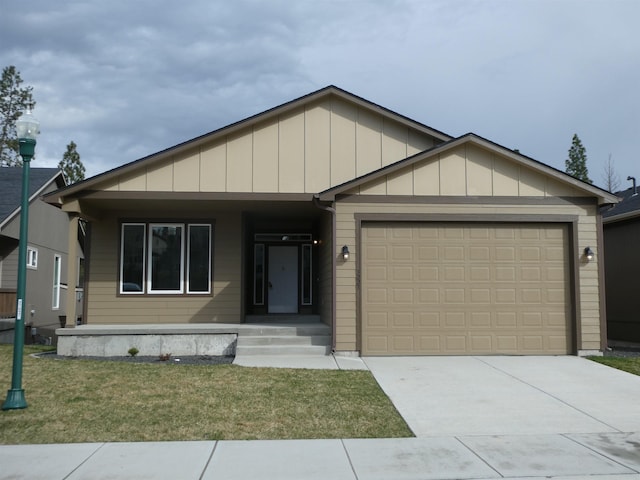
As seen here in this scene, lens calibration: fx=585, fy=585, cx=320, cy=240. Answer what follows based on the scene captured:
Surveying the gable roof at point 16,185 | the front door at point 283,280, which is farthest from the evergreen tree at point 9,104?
the front door at point 283,280

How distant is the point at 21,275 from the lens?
7.52m

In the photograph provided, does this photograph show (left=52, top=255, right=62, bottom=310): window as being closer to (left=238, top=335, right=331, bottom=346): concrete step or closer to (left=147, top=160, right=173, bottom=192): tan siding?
(left=147, top=160, right=173, bottom=192): tan siding

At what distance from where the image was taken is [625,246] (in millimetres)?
15500

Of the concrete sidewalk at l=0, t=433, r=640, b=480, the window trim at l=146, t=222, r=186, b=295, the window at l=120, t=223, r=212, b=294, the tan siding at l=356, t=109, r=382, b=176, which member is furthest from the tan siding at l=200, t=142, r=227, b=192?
the concrete sidewalk at l=0, t=433, r=640, b=480

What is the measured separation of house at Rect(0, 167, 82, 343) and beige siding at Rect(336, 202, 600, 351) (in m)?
10.9

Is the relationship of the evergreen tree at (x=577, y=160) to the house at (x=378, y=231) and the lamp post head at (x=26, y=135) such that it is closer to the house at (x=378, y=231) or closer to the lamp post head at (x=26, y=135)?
the house at (x=378, y=231)

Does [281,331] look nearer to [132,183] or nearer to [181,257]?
[181,257]

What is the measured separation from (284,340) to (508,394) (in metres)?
4.85

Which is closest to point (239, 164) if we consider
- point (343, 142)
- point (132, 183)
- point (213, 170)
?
point (213, 170)

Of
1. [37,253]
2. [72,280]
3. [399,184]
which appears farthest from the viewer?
[37,253]

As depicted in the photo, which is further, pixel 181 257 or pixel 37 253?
pixel 37 253

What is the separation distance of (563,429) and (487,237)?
540cm

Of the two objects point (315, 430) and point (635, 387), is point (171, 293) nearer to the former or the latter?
point (315, 430)

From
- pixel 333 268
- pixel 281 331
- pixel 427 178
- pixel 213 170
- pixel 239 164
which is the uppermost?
pixel 239 164
